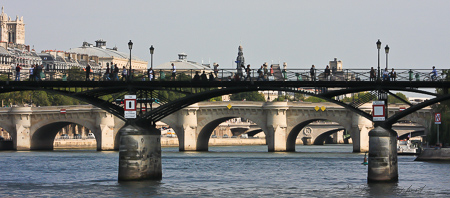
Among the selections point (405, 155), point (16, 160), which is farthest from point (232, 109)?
point (16, 160)

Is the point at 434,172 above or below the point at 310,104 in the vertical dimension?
below

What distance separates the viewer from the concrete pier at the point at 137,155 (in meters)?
55.7

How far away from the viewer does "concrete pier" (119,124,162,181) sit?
55656 millimetres

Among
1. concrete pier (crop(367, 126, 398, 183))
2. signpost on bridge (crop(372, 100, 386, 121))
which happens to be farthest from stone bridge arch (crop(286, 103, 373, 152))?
concrete pier (crop(367, 126, 398, 183))

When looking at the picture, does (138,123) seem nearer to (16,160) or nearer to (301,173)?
(301,173)

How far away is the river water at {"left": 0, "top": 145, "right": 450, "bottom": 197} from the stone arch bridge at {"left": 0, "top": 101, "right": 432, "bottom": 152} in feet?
72.3

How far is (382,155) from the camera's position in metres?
54.6

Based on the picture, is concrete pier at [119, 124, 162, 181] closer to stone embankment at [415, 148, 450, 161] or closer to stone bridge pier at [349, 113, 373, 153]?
stone embankment at [415, 148, 450, 161]

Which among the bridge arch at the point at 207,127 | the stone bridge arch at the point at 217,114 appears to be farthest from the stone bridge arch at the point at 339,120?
the bridge arch at the point at 207,127

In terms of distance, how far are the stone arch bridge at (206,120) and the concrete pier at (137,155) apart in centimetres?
5414

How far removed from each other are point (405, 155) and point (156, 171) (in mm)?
52409

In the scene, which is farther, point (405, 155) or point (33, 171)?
point (405, 155)

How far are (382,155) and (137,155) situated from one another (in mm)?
14432

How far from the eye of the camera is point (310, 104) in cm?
11169
